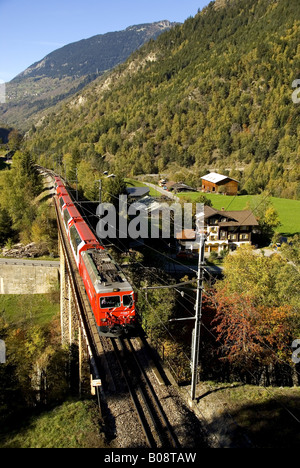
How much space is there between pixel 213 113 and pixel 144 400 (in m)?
150

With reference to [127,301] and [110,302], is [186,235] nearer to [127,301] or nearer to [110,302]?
[127,301]

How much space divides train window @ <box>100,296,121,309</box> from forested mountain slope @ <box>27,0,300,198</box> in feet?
280

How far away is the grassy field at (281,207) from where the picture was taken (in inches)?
2486

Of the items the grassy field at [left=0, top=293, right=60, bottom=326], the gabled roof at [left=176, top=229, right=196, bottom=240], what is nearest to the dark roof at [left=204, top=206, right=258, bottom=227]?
the gabled roof at [left=176, top=229, right=196, bottom=240]

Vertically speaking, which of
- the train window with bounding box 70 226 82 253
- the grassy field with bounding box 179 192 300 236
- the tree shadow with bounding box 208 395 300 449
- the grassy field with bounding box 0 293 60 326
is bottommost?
the grassy field with bounding box 0 293 60 326

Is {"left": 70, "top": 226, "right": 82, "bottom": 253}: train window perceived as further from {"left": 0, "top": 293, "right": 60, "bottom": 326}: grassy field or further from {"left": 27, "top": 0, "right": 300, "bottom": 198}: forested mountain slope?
{"left": 27, "top": 0, "right": 300, "bottom": 198}: forested mountain slope

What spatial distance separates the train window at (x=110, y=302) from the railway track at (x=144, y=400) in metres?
2.32

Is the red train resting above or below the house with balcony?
above

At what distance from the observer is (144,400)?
1338cm

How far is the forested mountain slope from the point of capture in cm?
12694

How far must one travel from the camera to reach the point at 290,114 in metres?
129

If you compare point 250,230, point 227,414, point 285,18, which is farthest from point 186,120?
point 227,414

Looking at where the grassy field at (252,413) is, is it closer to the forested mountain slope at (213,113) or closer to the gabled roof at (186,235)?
the gabled roof at (186,235)

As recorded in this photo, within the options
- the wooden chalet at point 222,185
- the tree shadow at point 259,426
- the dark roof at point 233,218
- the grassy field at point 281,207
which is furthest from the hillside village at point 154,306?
the grassy field at point 281,207
